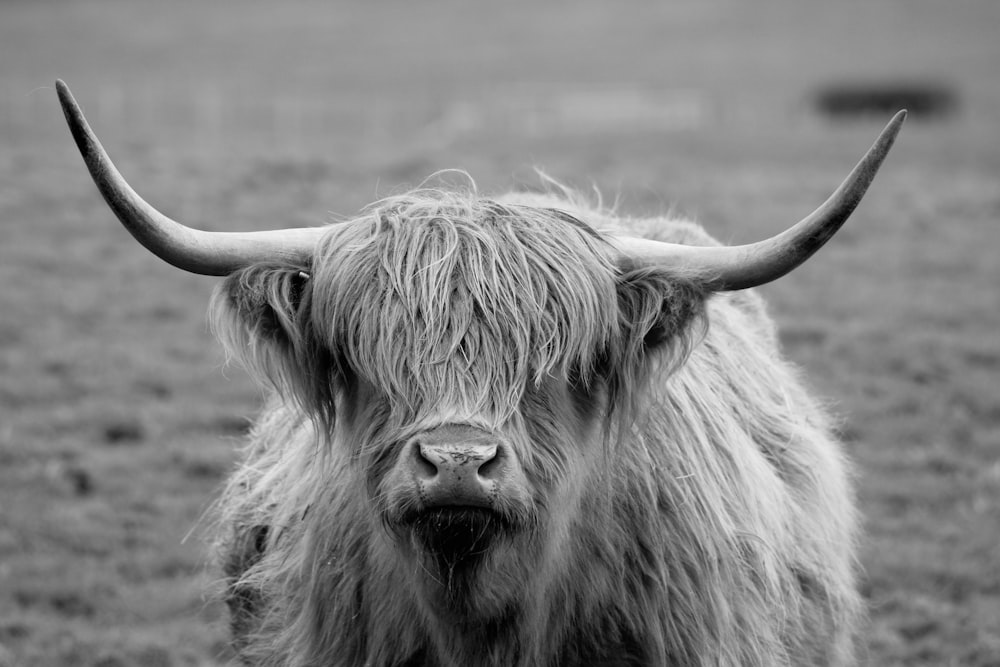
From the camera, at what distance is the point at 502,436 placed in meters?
2.84

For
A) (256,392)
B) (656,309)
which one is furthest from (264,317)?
(256,392)

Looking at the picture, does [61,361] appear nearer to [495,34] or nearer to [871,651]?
[871,651]

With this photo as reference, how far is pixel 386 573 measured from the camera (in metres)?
3.28

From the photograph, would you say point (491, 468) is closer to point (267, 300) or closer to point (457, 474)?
point (457, 474)

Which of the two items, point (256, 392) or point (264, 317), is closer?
point (264, 317)

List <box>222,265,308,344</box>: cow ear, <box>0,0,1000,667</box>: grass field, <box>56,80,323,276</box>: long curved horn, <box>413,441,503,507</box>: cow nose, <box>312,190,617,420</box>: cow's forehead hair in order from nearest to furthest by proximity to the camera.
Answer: <box>413,441,503,507</box>: cow nose < <box>56,80,323,276</box>: long curved horn < <box>312,190,617,420</box>: cow's forehead hair < <box>222,265,308,344</box>: cow ear < <box>0,0,1000,667</box>: grass field

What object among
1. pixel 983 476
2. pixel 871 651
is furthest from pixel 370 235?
pixel 983 476

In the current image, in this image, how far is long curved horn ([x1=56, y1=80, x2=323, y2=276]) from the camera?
2.80 metres

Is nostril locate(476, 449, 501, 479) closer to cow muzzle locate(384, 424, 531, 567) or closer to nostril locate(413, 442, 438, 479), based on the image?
cow muzzle locate(384, 424, 531, 567)

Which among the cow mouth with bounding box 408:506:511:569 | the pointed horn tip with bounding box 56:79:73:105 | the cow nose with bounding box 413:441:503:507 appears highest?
the pointed horn tip with bounding box 56:79:73:105

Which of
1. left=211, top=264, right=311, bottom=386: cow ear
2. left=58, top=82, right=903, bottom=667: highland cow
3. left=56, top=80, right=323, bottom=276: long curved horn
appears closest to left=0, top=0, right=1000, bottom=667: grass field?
left=58, top=82, right=903, bottom=667: highland cow

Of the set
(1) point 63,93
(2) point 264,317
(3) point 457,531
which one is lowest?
(3) point 457,531

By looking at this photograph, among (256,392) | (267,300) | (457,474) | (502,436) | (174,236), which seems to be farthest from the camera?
(256,392)

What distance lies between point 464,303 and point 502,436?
38cm
